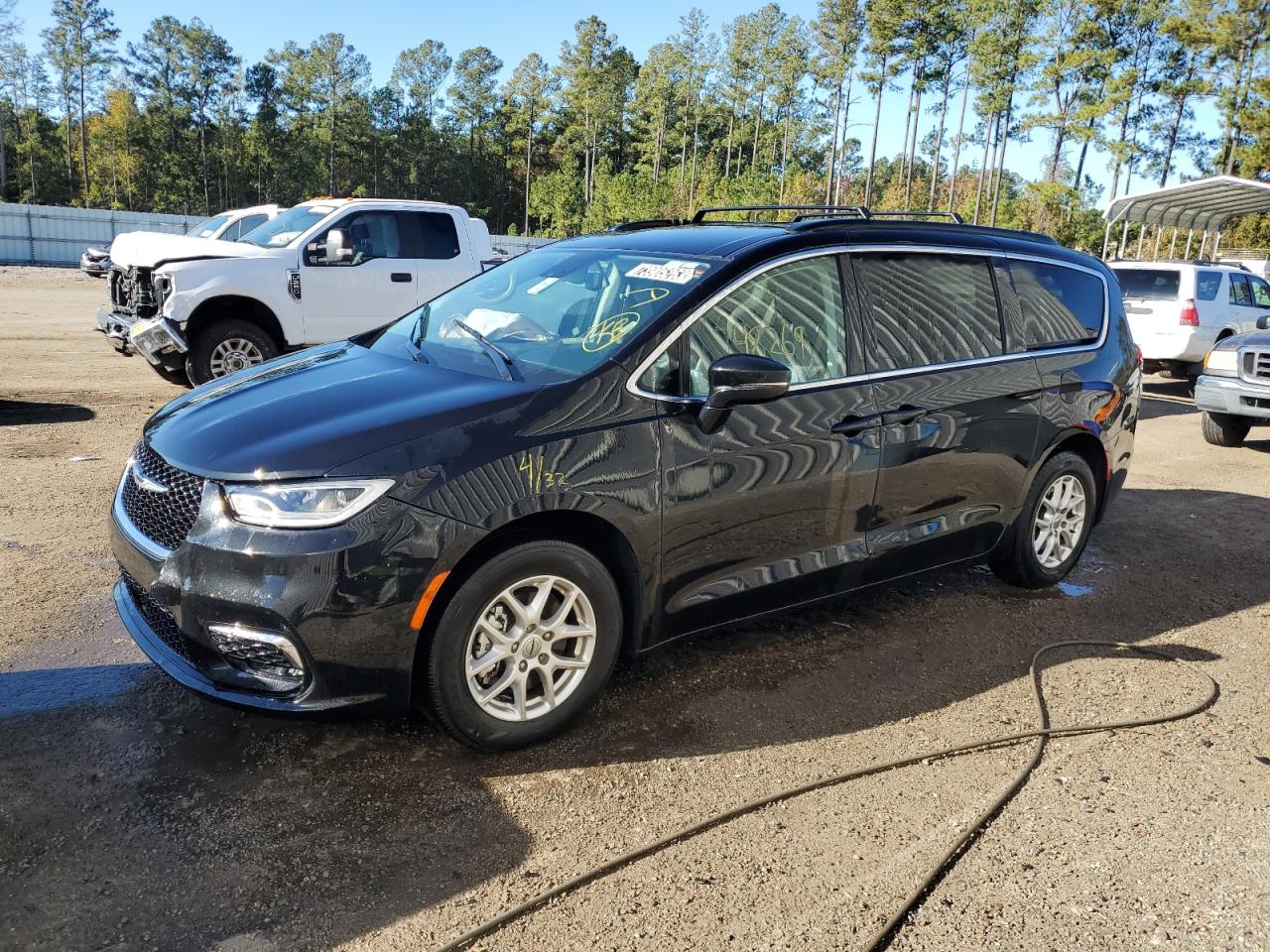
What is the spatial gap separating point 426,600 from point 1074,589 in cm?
390

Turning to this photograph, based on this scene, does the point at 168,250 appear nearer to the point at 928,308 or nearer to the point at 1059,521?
the point at 928,308

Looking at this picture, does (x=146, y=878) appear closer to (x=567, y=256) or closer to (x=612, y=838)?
(x=612, y=838)

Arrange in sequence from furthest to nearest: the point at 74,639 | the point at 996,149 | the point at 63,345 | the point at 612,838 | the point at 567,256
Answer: the point at 996,149
the point at 63,345
the point at 567,256
the point at 74,639
the point at 612,838

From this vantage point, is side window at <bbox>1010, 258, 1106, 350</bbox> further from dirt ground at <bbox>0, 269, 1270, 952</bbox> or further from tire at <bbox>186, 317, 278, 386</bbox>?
tire at <bbox>186, 317, 278, 386</bbox>

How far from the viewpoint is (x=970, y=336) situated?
455cm

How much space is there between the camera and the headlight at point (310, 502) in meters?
2.89

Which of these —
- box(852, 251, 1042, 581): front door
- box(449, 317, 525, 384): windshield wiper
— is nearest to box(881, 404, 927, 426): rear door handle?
box(852, 251, 1042, 581): front door

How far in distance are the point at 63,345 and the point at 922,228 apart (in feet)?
42.1

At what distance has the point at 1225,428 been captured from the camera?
1006 cm

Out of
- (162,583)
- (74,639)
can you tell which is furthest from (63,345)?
(162,583)

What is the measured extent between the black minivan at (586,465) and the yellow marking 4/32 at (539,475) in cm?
1

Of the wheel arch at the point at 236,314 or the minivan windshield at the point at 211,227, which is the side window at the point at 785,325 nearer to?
the wheel arch at the point at 236,314

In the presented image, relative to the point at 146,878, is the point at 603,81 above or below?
above

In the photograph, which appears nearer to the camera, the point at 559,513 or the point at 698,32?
the point at 559,513
